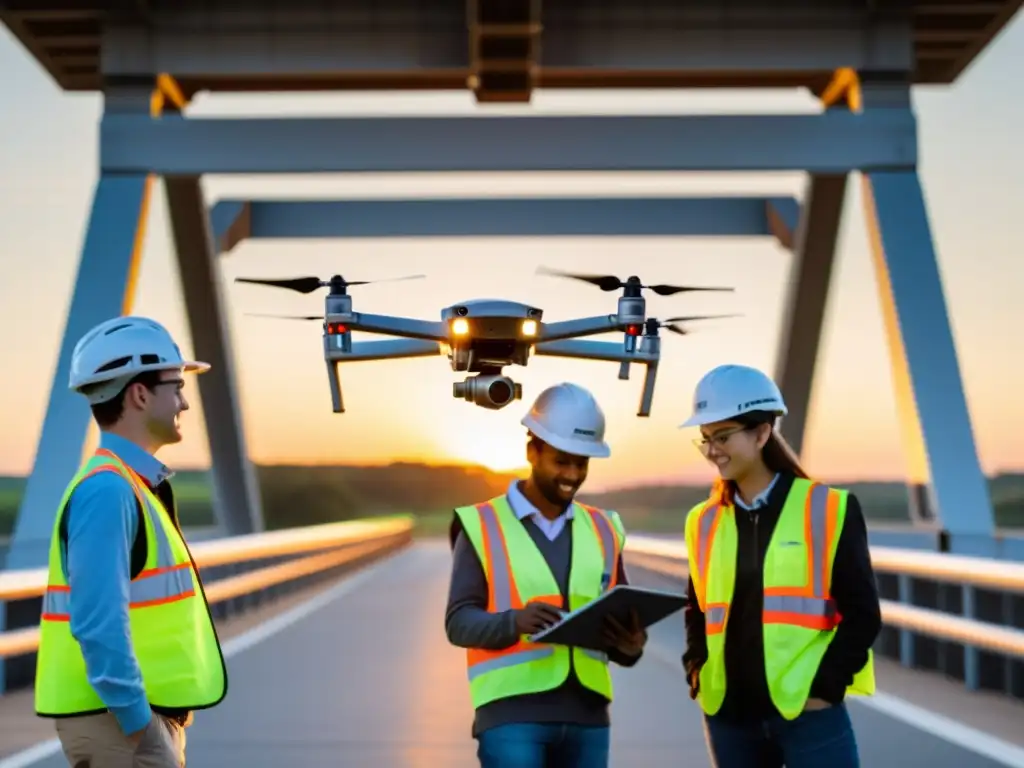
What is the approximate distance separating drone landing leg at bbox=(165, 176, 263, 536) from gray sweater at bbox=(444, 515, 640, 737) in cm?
1806

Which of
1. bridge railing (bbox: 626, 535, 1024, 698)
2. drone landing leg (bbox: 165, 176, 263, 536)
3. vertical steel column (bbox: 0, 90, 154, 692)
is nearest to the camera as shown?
bridge railing (bbox: 626, 535, 1024, 698)

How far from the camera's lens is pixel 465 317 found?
4523 mm

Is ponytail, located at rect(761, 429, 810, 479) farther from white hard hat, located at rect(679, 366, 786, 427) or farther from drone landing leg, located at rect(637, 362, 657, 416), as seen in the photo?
drone landing leg, located at rect(637, 362, 657, 416)

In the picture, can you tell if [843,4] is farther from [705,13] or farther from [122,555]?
[122,555]

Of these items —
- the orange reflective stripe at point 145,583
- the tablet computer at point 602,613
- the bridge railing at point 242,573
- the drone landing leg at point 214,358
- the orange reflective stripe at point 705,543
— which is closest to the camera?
the orange reflective stripe at point 145,583

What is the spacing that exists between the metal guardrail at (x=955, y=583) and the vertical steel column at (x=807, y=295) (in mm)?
10140

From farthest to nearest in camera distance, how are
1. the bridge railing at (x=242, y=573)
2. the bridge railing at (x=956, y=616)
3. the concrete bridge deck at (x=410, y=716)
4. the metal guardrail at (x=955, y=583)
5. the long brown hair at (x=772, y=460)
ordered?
the bridge railing at (x=242, y=573)
the bridge railing at (x=956, y=616)
the metal guardrail at (x=955, y=583)
the concrete bridge deck at (x=410, y=716)
the long brown hair at (x=772, y=460)

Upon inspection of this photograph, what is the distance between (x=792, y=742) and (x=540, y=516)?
992mm

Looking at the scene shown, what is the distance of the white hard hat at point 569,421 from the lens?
530cm

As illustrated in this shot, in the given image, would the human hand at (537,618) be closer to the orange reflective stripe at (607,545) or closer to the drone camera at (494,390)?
the orange reflective stripe at (607,545)

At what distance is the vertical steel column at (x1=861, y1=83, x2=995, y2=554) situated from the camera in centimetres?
1898

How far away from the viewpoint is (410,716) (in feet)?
39.4

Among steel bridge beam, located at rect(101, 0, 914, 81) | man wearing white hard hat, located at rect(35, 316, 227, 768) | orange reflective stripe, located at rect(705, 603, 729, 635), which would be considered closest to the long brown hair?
orange reflective stripe, located at rect(705, 603, 729, 635)

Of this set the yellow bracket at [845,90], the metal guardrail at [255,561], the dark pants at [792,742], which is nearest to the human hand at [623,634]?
the dark pants at [792,742]
